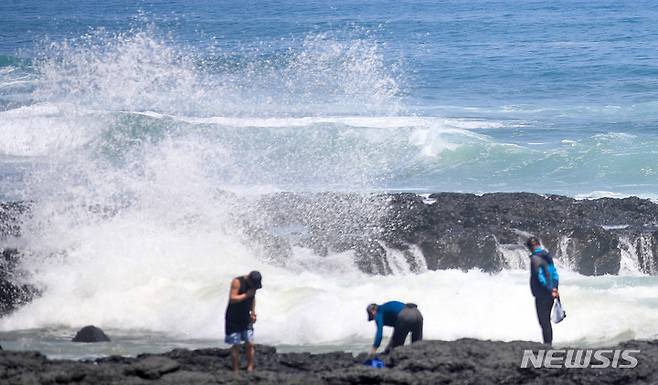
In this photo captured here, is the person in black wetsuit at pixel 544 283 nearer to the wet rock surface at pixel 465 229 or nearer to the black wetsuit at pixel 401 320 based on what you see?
the black wetsuit at pixel 401 320

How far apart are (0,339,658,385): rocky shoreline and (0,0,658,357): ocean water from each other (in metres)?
2.78

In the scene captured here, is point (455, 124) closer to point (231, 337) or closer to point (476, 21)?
point (231, 337)

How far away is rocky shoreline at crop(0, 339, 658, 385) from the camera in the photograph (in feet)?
37.7

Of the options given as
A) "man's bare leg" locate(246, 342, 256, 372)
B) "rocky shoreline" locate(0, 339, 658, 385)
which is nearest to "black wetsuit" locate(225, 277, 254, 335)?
"man's bare leg" locate(246, 342, 256, 372)

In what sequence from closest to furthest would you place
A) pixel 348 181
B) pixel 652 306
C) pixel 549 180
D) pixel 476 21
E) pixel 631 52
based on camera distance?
pixel 652 306 < pixel 348 181 < pixel 549 180 < pixel 631 52 < pixel 476 21

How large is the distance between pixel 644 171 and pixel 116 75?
51.6 ft

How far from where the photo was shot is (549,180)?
28.5m

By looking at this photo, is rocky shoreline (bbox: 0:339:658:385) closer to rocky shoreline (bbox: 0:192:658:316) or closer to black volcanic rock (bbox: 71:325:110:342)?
black volcanic rock (bbox: 71:325:110:342)

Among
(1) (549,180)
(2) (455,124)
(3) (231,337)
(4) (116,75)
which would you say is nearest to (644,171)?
(1) (549,180)

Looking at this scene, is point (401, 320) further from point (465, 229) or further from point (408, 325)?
point (465, 229)

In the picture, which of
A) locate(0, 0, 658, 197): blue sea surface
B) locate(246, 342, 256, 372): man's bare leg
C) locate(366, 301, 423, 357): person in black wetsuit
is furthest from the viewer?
locate(0, 0, 658, 197): blue sea surface

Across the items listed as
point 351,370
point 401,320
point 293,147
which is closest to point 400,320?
point 401,320

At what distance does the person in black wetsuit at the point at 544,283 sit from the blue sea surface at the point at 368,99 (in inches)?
440

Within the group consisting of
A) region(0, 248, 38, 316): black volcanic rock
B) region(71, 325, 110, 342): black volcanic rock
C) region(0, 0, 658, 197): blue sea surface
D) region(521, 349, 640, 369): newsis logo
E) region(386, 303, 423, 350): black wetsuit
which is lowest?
region(521, 349, 640, 369): newsis logo
